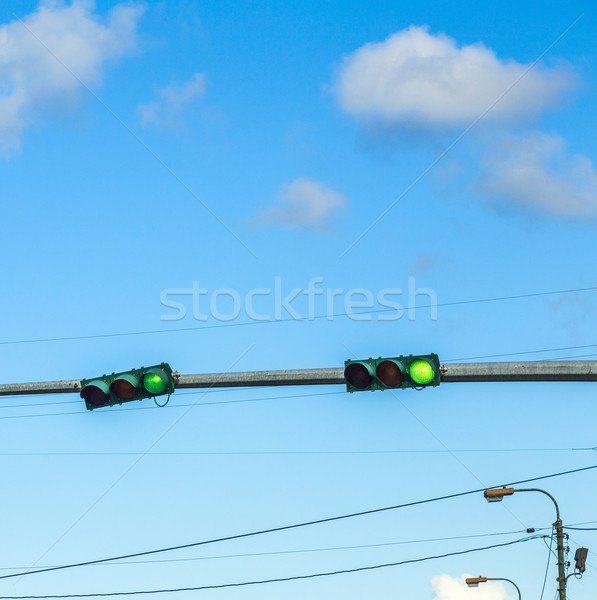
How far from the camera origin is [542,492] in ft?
97.2

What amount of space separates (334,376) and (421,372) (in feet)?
3.29

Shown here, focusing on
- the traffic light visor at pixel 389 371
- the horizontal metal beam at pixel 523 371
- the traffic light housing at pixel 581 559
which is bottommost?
the traffic light housing at pixel 581 559

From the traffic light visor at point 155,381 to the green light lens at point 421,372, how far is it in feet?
9.72

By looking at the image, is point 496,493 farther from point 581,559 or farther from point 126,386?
point 126,386

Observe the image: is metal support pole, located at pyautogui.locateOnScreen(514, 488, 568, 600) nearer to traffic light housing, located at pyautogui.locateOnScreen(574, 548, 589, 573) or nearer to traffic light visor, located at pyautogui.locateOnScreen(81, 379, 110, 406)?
traffic light housing, located at pyautogui.locateOnScreen(574, 548, 589, 573)

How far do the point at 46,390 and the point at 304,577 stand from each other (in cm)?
1642

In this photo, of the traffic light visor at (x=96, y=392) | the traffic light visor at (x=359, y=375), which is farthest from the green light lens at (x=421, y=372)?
the traffic light visor at (x=96, y=392)

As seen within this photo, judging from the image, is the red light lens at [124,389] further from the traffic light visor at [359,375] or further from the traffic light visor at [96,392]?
the traffic light visor at [359,375]

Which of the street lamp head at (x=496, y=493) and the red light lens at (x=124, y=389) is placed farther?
the street lamp head at (x=496, y=493)

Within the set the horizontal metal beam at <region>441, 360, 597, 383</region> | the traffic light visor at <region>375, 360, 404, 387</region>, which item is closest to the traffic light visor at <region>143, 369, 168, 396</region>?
the traffic light visor at <region>375, 360, 404, 387</region>

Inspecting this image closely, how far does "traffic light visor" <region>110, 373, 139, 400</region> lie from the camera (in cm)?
1272

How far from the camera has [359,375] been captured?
11820mm

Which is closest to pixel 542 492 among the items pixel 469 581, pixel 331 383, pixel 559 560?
pixel 559 560

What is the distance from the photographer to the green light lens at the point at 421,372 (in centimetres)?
1162
